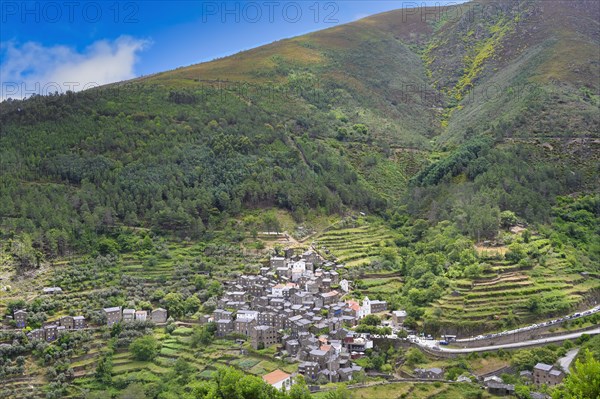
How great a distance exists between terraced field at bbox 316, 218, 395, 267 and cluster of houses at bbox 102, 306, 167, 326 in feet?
56.1

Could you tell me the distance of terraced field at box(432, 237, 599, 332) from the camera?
43781 mm

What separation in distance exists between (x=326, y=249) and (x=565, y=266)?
789 inches

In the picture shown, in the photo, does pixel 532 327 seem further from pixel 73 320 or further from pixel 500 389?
pixel 73 320

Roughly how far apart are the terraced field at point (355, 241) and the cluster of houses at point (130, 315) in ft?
56.1

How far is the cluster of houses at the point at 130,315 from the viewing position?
44.8 metres

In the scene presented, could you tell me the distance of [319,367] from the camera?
38.9m

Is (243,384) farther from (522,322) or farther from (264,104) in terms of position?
(264,104)

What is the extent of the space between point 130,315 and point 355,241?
2372 cm

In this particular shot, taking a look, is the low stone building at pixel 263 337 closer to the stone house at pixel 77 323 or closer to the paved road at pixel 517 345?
the paved road at pixel 517 345

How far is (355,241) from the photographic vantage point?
201 ft

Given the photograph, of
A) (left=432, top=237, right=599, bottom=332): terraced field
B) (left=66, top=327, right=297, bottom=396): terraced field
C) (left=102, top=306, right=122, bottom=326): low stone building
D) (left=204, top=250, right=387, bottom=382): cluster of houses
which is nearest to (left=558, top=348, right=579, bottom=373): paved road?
(left=432, top=237, right=599, bottom=332): terraced field

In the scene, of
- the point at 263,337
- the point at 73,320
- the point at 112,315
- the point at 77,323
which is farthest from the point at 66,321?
the point at 263,337

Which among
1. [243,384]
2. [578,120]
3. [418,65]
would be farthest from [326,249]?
[418,65]

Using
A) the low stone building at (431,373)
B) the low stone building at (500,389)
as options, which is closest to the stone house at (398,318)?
the low stone building at (431,373)
